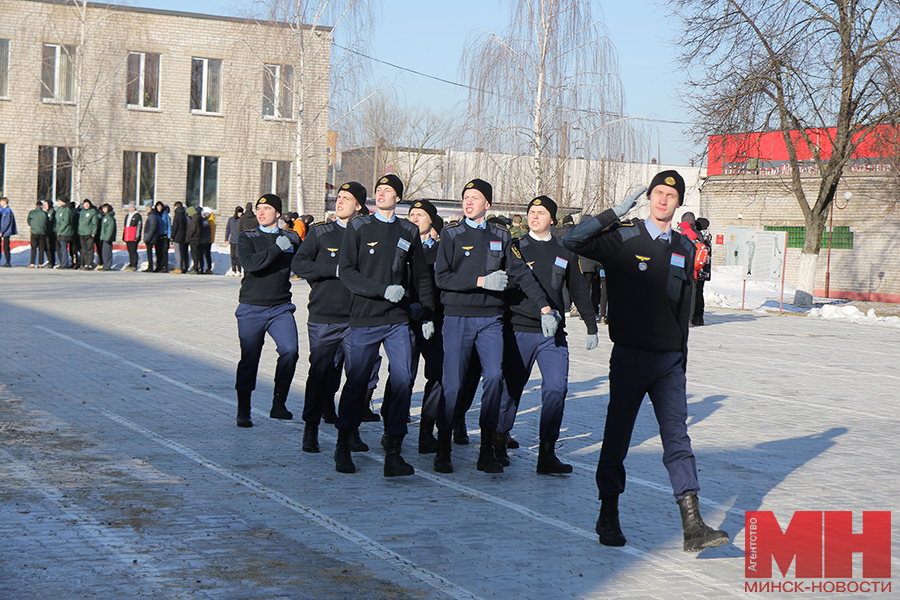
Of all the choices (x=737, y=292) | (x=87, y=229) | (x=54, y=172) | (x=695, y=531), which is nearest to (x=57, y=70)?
(x=54, y=172)

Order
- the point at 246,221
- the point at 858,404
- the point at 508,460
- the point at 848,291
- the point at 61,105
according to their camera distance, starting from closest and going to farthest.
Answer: the point at 508,460 < the point at 858,404 < the point at 246,221 < the point at 848,291 < the point at 61,105

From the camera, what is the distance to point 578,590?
15.6 feet

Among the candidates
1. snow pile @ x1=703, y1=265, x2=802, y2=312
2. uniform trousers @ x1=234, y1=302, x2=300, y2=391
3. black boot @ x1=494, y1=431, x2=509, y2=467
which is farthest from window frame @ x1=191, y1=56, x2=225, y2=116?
black boot @ x1=494, y1=431, x2=509, y2=467

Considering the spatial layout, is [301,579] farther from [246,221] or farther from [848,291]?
[848,291]

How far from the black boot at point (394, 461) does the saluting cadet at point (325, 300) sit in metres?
0.92

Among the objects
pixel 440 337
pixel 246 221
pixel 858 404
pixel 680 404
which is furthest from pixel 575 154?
pixel 680 404

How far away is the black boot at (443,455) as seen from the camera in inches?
283

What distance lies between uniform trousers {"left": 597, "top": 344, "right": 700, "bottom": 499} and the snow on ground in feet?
59.1

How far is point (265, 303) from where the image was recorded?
870cm

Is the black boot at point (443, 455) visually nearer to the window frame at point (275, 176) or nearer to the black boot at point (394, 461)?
the black boot at point (394, 461)

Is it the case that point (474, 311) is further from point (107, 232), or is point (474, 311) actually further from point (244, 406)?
point (107, 232)

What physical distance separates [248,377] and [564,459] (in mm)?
2844

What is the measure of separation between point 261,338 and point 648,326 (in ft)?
13.9

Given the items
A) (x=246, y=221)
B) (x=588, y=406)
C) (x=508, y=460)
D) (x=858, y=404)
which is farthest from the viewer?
(x=246, y=221)
